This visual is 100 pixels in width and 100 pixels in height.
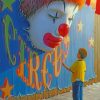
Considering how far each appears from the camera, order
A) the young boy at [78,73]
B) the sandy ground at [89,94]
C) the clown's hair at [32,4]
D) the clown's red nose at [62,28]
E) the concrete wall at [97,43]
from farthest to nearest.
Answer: the concrete wall at [97,43] < the sandy ground at [89,94] < the young boy at [78,73] < the clown's red nose at [62,28] < the clown's hair at [32,4]

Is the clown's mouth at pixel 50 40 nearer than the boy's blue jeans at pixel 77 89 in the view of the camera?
Yes

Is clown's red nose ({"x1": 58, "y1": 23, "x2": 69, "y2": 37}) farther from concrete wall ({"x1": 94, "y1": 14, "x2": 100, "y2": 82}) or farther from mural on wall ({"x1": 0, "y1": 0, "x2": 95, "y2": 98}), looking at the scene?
concrete wall ({"x1": 94, "y1": 14, "x2": 100, "y2": 82})

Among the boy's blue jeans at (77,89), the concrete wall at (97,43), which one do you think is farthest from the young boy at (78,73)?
the concrete wall at (97,43)

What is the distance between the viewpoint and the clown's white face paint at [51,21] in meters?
7.35

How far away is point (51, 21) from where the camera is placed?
7418mm

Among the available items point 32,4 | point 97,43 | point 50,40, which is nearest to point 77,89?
point 50,40

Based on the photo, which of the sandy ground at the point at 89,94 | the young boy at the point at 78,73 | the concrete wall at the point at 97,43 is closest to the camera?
the young boy at the point at 78,73

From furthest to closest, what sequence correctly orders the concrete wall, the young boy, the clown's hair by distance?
the concrete wall < the young boy < the clown's hair

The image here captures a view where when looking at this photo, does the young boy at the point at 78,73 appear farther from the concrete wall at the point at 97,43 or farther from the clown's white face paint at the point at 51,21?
the concrete wall at the point at 97,43

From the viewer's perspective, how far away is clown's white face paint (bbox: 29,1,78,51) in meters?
7.35

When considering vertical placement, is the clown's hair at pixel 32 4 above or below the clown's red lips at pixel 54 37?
above

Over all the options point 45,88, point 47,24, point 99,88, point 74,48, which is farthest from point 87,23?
point 47,24

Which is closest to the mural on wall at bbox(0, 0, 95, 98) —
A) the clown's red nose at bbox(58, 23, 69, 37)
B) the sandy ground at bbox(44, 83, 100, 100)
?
the clown's red nose at bbox(58, 23, 69, 37)

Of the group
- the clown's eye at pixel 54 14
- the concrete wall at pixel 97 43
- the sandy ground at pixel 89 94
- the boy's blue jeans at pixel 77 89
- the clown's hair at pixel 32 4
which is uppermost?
the clown's hair at pixel 32 4
